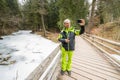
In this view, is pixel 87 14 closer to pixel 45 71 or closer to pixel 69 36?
pixel 69 36

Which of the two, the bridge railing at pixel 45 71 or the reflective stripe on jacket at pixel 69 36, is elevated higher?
the reflective stripe on jacket at pixel 69 36

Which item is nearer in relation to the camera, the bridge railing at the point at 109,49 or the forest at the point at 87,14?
the bridge railing at the point at 109,49

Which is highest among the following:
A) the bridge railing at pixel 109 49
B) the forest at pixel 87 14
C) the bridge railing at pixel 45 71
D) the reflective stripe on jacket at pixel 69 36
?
the forest at pixel 87 14

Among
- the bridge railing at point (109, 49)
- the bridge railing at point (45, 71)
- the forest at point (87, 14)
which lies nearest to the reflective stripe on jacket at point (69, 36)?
the bridge railing at point (45, 71)

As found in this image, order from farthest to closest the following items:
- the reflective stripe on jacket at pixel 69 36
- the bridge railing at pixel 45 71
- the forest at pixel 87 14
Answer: the forest at pixel 87 14 < the reflective stripe on jacket at pixel 69 36 < the bridge railing at pixel 45 71

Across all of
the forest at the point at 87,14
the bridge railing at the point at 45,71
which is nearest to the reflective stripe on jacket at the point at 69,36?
the bridge railing at the point at 45,71

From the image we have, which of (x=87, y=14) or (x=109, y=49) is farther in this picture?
(x=87, y=14)

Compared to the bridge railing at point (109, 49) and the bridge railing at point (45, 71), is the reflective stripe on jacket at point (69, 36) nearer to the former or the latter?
the bridge railing at point (45, 71)

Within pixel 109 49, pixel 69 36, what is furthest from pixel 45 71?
pixel 109 49

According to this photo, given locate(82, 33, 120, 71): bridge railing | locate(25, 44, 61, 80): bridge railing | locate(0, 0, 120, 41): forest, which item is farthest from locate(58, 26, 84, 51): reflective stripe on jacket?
locate(0, 0, 120, 41): forest

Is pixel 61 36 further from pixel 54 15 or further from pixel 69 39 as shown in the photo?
pixel 54 15

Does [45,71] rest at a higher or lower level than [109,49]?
higher

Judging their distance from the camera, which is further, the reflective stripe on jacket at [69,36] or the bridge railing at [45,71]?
the reflective stripe on jacket at [69,36]

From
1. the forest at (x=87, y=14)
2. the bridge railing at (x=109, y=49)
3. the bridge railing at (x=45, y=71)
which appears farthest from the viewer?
the forest at (x=87, y=14)
